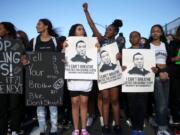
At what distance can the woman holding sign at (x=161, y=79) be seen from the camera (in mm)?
6477

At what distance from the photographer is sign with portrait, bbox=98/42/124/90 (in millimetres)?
6559

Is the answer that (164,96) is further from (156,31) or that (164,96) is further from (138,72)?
(156,31)

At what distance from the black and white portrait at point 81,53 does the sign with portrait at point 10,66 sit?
1059 millimetres

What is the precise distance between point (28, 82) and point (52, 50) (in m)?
0.80

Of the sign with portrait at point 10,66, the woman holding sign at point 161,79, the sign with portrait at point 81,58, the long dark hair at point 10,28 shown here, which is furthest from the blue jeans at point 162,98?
the long dark hair at point 10,28

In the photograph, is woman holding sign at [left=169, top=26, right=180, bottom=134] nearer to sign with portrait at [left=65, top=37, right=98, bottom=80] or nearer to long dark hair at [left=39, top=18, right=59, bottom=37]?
sign with portrait at [left=65, top=37, right=98, bottom=80]

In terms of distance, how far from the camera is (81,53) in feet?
21.2

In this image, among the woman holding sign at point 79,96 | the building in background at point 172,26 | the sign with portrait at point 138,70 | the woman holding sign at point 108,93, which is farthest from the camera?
the building in background at point 172,26

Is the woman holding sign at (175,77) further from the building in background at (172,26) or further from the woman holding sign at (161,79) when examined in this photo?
the building in background at (172,26)

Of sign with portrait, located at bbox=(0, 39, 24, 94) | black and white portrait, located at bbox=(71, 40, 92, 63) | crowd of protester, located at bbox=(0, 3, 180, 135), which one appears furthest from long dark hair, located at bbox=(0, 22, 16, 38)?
black and white portrait, located at bbox=(71, 40, 92, 63)

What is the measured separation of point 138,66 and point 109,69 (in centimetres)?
59

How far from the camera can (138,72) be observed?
6586 millimetres

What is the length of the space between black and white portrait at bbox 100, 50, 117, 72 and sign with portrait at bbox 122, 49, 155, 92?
25 cm

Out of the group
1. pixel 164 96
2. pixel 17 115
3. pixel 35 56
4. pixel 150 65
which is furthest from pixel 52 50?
pixel 164 96
